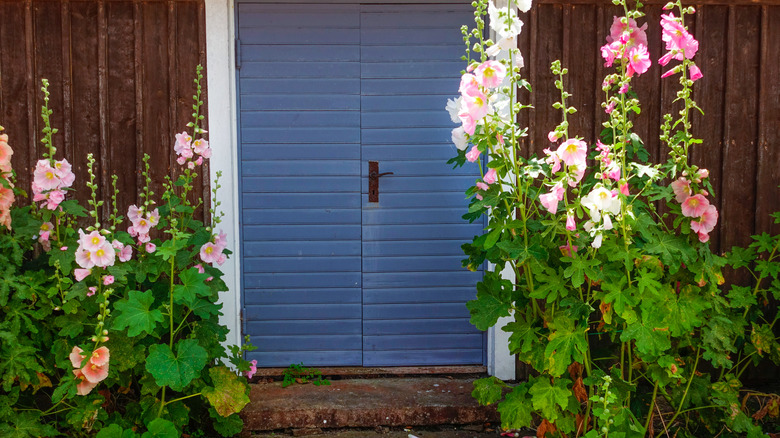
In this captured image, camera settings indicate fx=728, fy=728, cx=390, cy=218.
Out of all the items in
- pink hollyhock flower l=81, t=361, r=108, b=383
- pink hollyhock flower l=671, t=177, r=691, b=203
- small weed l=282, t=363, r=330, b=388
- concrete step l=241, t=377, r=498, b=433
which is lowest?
concrete step l=241, t=377, r=498, b=433

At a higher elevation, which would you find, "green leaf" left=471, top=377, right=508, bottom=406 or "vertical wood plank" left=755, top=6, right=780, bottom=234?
"vertical wood plank" left=755, top=6, right=780, bottom=234

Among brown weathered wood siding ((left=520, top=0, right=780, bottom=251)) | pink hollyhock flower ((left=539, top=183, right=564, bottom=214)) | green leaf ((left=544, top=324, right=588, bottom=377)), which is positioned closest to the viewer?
pink hollyhock flower ((left=539, top=183, right=564, bottom=214))

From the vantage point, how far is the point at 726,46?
15.0 feet

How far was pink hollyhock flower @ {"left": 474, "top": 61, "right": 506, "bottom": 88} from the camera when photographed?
3.09m

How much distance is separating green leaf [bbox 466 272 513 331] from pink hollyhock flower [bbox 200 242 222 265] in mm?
1307

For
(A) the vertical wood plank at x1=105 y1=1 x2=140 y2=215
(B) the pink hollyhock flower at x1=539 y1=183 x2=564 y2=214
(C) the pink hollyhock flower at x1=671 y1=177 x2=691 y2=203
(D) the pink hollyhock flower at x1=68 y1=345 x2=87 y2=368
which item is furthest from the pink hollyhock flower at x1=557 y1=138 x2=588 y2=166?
(A) the vertical wood plank at x1=105 y1=1 x2=140 y2=215

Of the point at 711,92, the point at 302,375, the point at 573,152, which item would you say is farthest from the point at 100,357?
the point at 711,92

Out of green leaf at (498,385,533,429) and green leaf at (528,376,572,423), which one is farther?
green leaf at (498,385,533,429)

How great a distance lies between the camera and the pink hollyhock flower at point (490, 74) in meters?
3.09

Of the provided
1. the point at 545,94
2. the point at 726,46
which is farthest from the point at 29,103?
the point at 726,46

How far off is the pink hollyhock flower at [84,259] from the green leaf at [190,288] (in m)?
0.39

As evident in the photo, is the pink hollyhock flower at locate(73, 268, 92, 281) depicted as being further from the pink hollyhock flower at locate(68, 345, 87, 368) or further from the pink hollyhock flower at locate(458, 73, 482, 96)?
the pink hollyhock flower at locate(458, 73, 482, 96)

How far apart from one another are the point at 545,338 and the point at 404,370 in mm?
1565

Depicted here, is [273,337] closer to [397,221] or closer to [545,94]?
[397,221]
